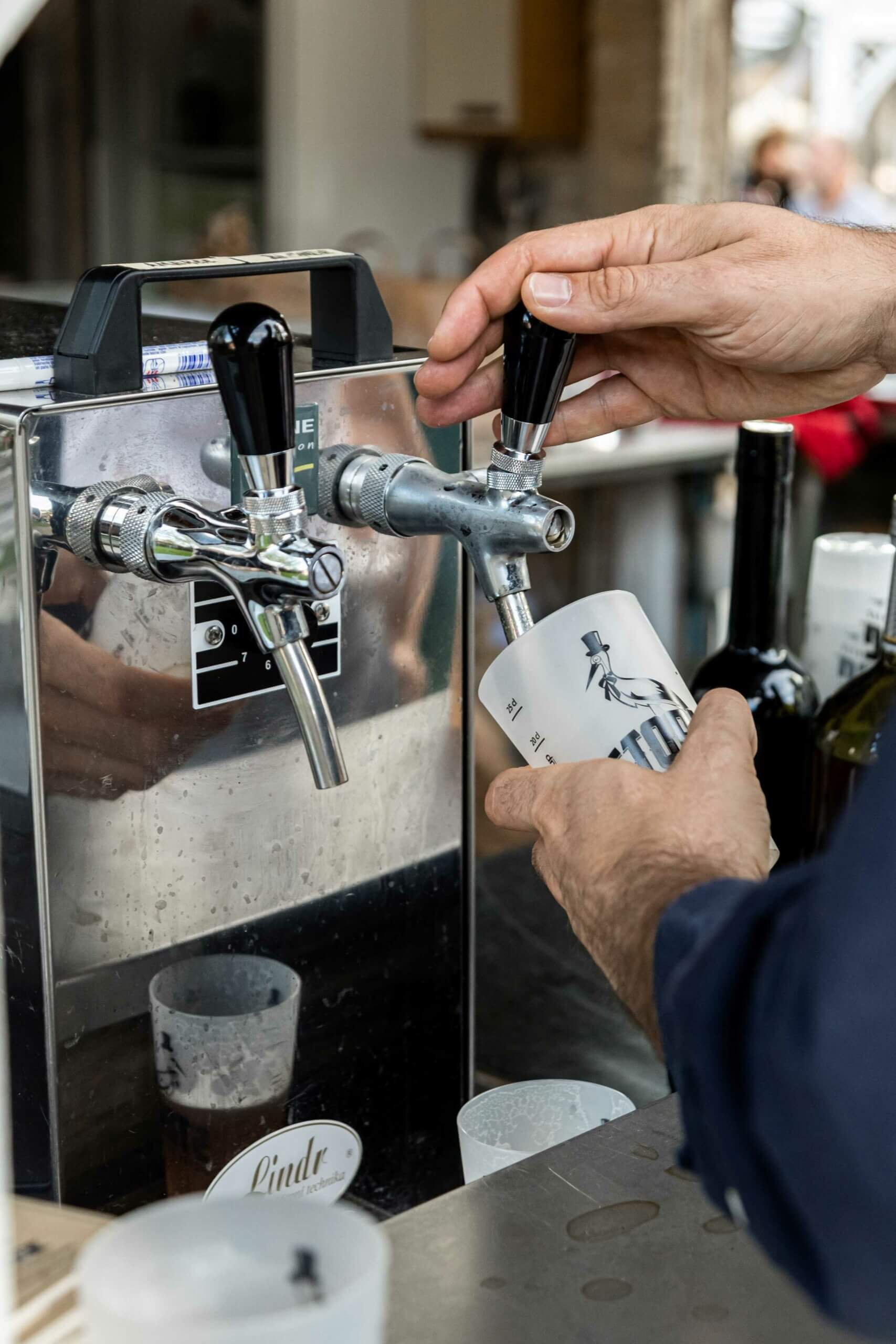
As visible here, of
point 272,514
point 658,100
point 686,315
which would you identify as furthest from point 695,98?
point 272,514

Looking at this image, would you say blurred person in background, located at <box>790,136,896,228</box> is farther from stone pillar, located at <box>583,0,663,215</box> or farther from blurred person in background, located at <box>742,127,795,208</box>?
stone pillar, located at <box>583,0,663,215</box>

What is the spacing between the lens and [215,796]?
741 millimetres

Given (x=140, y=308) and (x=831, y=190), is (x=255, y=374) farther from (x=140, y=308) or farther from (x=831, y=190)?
(x=831, y=190)

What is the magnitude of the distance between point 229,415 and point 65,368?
0.38ft

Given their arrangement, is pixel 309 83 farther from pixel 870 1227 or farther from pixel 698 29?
pixel 870 1227

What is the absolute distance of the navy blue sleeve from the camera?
415mm

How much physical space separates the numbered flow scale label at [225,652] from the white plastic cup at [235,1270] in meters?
0.33

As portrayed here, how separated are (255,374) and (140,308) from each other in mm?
164

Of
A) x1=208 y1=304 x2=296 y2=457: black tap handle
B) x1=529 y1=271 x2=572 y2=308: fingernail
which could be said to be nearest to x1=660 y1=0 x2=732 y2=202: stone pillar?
x1=529 y1=271 x2=572 y2=308: fingernail

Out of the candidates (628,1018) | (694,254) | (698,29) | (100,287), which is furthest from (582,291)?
(698,29)

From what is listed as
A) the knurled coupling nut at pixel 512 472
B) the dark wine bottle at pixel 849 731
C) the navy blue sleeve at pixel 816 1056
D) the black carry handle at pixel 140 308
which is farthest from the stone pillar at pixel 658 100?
the navy blue sleeve at pixel 816 1056

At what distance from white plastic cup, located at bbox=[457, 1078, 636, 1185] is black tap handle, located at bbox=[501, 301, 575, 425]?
346mm

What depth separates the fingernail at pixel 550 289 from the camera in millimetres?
753

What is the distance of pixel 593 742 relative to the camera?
665 mm
